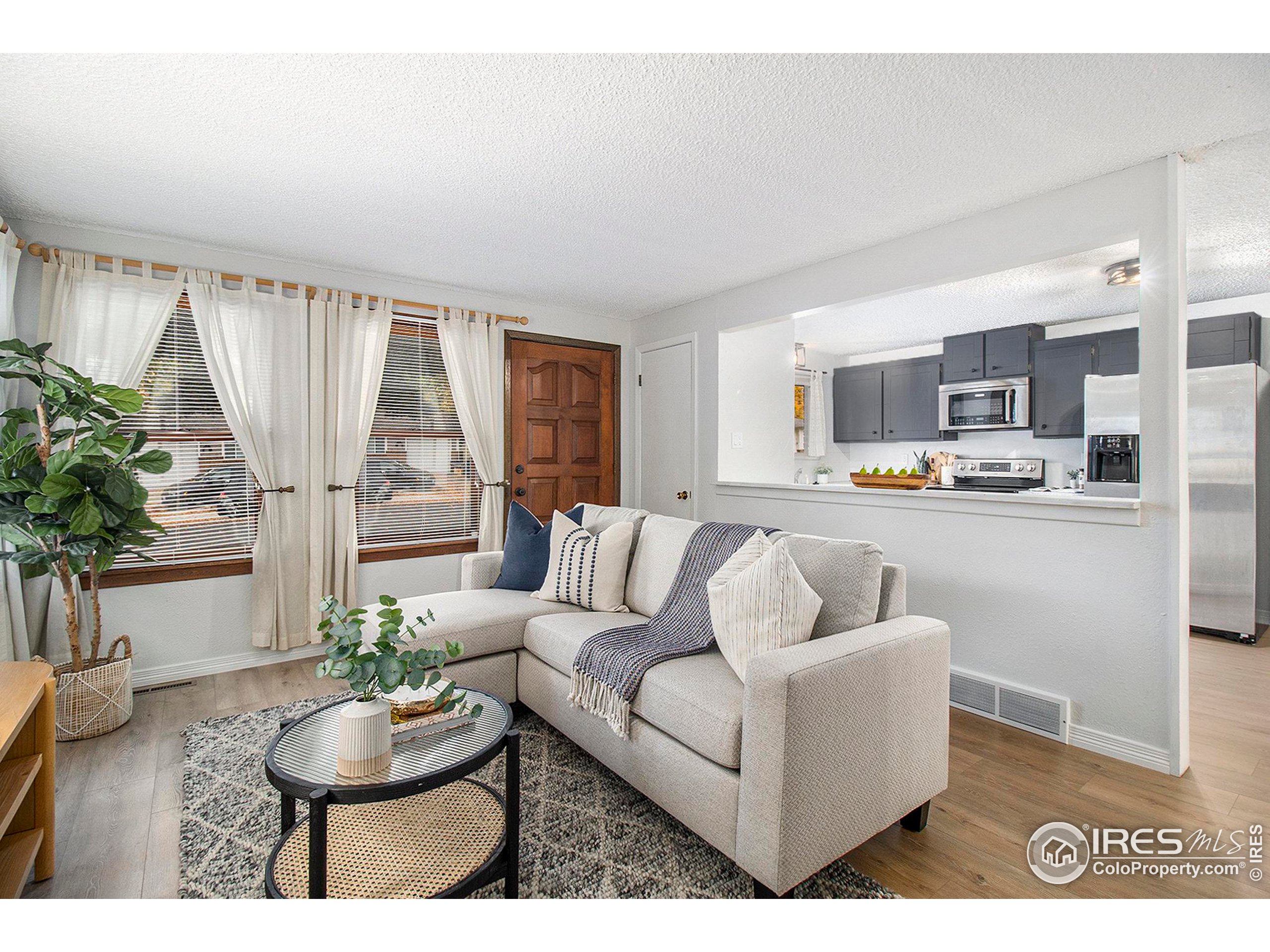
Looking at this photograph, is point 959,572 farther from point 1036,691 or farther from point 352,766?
point 352,766

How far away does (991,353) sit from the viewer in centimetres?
536

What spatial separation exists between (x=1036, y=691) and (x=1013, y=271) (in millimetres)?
2560

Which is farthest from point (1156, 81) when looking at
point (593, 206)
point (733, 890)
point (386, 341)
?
point (386, 341)

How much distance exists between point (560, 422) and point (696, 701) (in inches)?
128

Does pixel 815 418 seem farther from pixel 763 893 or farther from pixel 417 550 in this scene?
pixel 763 893

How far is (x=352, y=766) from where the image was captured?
4.81ft

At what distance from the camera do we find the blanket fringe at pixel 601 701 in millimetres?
2002

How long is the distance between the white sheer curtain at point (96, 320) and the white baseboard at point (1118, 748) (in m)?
4.49

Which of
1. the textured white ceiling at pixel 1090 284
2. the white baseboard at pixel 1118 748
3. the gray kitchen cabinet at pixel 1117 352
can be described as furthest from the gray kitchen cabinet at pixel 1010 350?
the white baseboard at pixel 1118 748

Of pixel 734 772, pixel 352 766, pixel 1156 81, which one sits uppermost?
pixel 1156 81

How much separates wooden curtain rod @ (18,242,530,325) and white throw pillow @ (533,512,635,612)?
2128 mm

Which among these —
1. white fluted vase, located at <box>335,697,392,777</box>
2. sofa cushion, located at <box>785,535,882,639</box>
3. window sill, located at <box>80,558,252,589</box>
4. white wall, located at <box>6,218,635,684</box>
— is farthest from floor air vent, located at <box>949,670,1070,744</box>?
window sill, located at <box>80,558,252,589</box>

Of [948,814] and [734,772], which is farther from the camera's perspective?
[948,814]

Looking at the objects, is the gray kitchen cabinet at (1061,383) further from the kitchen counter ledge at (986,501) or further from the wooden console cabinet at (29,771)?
the wooden console cabinet at (29,771)
